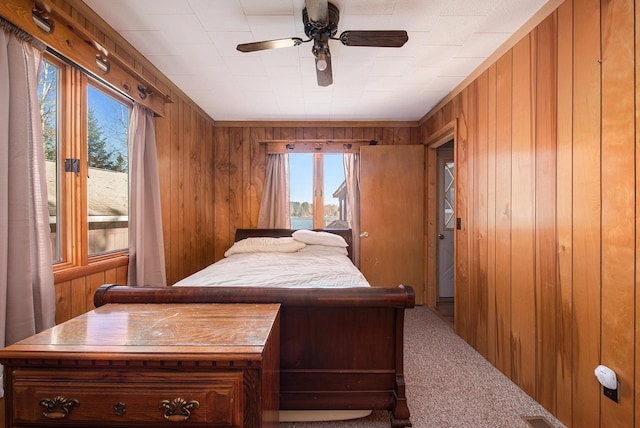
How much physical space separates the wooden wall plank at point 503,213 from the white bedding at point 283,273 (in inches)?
39.8

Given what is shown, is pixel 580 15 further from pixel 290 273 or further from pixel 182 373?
pixel 182 373

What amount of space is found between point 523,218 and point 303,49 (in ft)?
6.32

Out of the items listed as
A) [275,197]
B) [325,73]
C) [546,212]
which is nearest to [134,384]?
[325,73]

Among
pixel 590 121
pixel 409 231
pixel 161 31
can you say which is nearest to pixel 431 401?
pixel 590 121

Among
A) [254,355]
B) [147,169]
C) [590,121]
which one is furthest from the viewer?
[147,169]

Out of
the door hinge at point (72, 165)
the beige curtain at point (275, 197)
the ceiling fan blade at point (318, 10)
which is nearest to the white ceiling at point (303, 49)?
the ceiling fan blade at point (318, 10)

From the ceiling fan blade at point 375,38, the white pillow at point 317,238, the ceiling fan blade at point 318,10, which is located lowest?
the white pillow at point 317,238

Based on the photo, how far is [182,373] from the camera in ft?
3.24

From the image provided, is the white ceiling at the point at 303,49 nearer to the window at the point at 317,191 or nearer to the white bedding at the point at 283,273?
the window at the point at 317,191

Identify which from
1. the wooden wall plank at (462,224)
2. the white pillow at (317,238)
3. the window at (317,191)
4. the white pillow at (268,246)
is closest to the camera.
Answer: the wooden wall plank at (462,224)

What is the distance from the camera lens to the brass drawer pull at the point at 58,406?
3.21 ft

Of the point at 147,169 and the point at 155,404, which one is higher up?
the point at 147,169

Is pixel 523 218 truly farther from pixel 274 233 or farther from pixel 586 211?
pixel 274 233

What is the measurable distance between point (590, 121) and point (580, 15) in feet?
1.81
